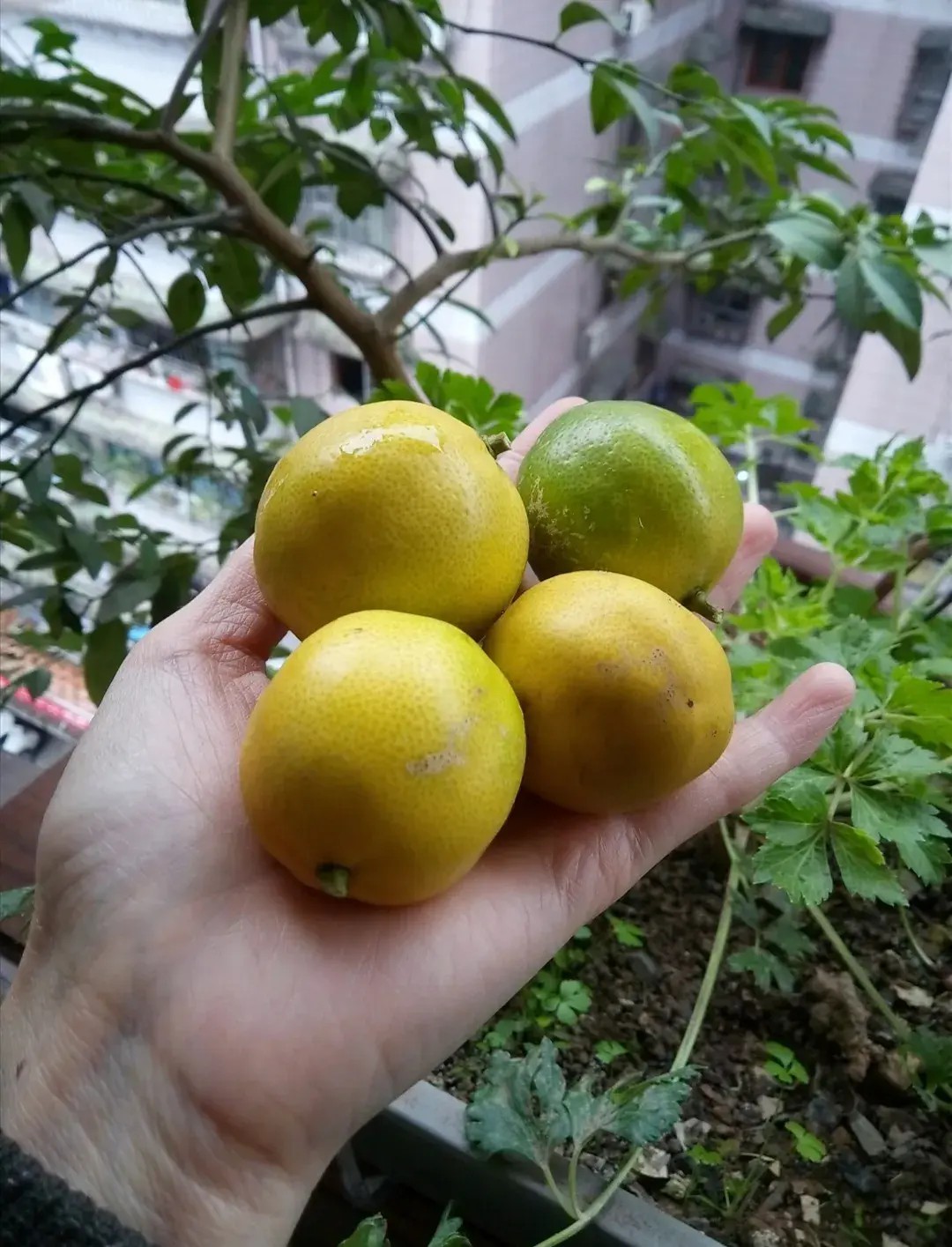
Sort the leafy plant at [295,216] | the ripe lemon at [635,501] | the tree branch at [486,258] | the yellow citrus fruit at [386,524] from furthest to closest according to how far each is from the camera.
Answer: the tree branch at [486,258]
the leafy plant at [295,216]
the ripe lemon at [635,501]
the yellow citrus fruit at [386,524]

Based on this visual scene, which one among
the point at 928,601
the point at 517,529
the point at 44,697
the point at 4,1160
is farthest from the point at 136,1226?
the point at 928,601

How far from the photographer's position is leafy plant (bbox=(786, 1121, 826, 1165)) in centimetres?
95

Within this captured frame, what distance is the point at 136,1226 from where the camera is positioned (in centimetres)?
69

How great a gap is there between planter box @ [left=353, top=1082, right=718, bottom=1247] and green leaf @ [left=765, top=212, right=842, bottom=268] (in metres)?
0.98

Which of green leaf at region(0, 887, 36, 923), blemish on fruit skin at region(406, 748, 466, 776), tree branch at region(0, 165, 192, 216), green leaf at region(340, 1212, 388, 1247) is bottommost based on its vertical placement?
green leaf at region(0, 887, 36, 923)

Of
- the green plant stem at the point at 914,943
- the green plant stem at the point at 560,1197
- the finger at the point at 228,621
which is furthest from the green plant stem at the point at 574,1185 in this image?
the finger at the point at 228,621

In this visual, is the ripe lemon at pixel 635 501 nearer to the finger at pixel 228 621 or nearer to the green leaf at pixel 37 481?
the finger at pixel 228 621

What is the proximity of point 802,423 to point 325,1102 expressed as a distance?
1046 mm

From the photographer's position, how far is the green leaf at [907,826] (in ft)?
2.80

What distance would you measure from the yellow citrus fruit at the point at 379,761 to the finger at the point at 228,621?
315 millimetres

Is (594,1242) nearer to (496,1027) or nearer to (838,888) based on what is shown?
(496,1027)

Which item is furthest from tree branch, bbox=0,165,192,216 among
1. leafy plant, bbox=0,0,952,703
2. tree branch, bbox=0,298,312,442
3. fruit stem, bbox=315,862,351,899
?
fruit stem, bbox=315,862,351,899

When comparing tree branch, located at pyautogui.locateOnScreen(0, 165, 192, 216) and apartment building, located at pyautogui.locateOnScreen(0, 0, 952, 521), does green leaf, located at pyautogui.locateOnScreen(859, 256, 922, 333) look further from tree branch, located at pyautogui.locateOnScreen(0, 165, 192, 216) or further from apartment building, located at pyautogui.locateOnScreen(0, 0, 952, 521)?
tree branch, located at pyautogui.locateOnScreen(0, 165, 192, 216)

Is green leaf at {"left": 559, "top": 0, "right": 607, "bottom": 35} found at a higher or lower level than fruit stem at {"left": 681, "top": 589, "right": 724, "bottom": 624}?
higher
